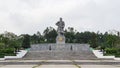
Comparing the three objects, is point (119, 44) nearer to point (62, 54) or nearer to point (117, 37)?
point (117, 37)

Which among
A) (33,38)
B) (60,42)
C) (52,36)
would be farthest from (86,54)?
(33,38)

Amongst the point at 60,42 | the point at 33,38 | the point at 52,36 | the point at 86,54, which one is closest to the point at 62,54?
the point at 86,54

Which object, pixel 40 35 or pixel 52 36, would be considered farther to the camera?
pixel 40 35

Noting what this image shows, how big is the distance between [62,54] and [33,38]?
47422 millimetres

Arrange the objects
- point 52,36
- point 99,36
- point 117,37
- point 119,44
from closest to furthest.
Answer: point 119,44
point 117,37
point 52,36
point 99,36

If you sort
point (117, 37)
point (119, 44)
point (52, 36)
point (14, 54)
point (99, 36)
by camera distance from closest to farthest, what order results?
point (14, 54) < point (119, 44) < point (117, 37) < point (52, 36) < point (99, 36)

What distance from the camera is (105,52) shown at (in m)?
45.6

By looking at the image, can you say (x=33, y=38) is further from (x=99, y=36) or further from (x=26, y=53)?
(x=26, y=53)

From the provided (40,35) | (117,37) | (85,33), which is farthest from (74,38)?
(117,37)

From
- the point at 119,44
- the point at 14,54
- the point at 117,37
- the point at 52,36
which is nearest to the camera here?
the point at 14,54

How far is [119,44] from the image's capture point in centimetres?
5700

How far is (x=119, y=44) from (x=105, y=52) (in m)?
12.0

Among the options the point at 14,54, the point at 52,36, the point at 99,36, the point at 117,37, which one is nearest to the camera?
the point at 14,54

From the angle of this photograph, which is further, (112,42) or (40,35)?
(40,35)
